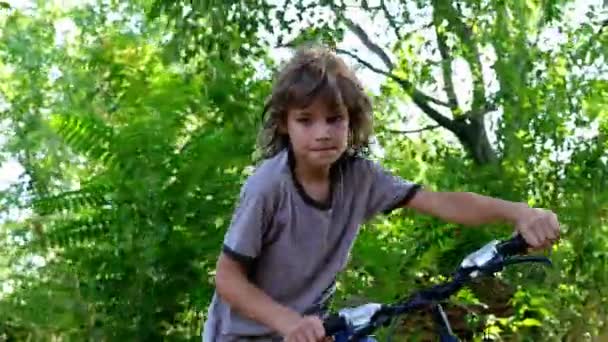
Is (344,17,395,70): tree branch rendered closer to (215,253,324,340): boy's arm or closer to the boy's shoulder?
the boy's shoulder

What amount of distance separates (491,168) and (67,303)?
2.11 meters

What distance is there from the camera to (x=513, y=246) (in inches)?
99.6

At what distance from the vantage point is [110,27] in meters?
8.73

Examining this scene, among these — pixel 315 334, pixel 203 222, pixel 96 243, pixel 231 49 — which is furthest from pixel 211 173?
pixel 315 334

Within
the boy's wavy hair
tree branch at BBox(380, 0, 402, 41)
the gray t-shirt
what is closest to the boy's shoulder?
the gray t-shirt

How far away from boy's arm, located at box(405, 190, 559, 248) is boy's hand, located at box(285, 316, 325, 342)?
0.48 metres

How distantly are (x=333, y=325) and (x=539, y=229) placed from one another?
0.49m

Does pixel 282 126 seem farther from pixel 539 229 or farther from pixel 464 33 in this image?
pixel 464 33

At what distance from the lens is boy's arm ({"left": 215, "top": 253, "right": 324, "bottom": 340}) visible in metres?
2.40

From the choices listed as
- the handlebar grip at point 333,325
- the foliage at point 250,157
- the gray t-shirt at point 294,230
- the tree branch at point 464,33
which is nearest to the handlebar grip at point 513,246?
the handlebar grip at point 333,325

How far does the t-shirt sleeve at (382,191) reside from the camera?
3260 millimetres

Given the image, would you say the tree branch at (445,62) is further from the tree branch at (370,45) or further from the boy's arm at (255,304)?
the boy's arm at (255,304)

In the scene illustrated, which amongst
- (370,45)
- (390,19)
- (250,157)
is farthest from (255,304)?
(370,45)

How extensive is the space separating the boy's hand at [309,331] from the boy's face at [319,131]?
2.09 ft
